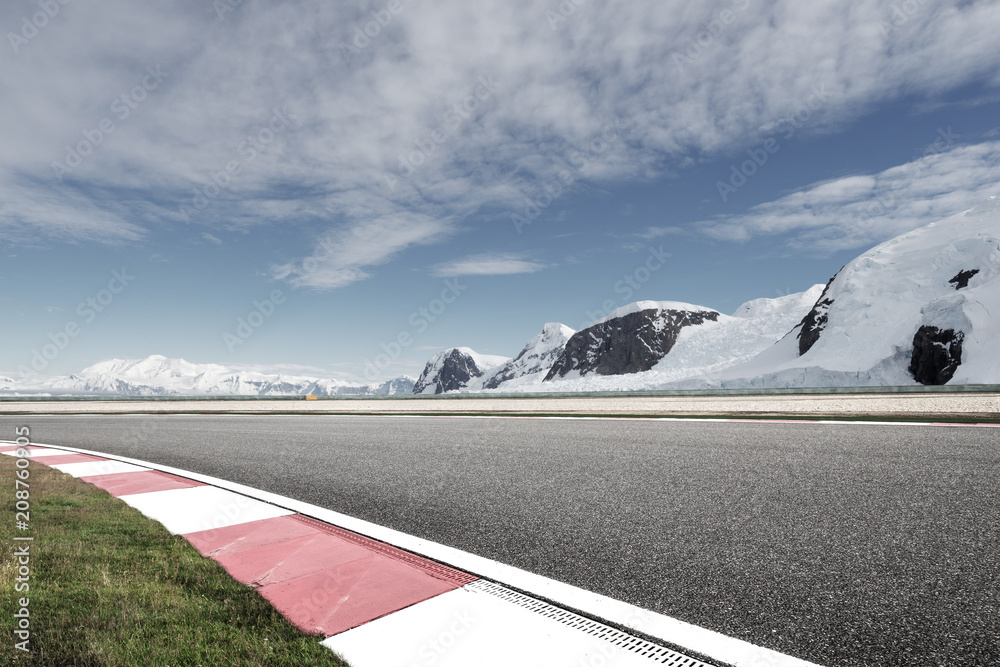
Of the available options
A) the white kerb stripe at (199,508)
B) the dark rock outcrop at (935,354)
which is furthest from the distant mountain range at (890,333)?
the white kerb stripe at (199,508)

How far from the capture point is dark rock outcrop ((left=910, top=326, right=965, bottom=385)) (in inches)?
1897

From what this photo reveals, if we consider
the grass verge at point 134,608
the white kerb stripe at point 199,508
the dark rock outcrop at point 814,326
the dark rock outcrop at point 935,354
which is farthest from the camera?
the dark rock outcrop at point 814,326

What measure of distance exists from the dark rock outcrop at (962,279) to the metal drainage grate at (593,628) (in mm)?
71764

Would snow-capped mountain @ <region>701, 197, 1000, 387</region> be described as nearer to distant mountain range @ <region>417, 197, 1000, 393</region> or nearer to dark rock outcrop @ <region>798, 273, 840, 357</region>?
distant mountain range @ <region>417, 197, 1000, 393</region>

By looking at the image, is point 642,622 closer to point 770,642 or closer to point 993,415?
point 770,642

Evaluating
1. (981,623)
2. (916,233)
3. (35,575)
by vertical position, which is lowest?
(981,623)

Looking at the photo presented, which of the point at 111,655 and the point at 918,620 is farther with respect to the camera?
the point at 918,620

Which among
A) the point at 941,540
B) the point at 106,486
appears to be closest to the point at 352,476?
the point at 106,486

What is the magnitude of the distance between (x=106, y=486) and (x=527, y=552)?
5.54 meters

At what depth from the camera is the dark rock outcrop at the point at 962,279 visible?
5560 centimetres

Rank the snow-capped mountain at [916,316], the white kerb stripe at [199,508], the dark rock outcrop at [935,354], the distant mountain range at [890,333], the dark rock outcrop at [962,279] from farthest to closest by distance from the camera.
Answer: the dark rock outcrop at [962,279]
the dark rock outcrop at [935,354]
the distant mountain range at [890,333]
the snow-capped mountain at [916,316]
the white kerb stripe at [199,508]

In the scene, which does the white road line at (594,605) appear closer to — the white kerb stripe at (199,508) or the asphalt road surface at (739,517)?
the asphalt road surface at (739,517)

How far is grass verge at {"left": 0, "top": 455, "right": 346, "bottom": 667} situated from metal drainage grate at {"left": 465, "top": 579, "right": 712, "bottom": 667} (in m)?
0.99

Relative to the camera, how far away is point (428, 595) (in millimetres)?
2881
